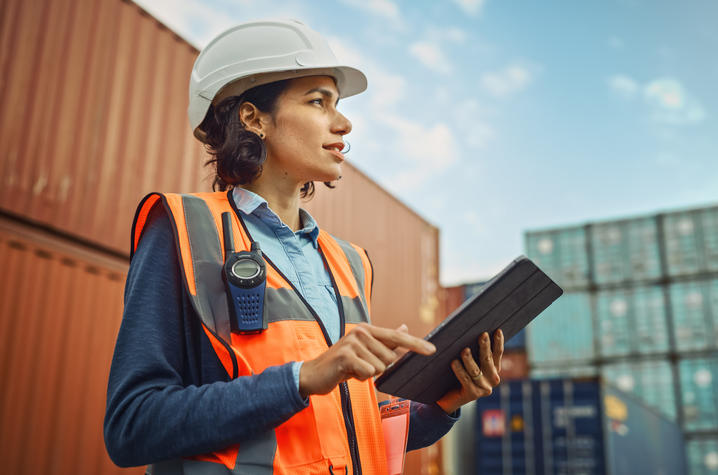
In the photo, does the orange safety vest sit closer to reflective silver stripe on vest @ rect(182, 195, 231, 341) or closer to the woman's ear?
reflective silver stripe on vest @ rect(182, 195, 231, 341)

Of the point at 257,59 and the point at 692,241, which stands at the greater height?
the point at 692,241

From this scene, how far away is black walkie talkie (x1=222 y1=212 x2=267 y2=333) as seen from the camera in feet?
4.63

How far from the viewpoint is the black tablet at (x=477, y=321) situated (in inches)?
58.1

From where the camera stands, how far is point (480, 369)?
5.45 ft

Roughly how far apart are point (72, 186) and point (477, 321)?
4419 mm

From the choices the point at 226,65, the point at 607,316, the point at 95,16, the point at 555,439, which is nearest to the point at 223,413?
the point at 226,65

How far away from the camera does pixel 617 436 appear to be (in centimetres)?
1191

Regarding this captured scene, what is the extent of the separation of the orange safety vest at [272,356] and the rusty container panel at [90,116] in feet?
12.4

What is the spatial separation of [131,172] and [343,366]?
4854 mm

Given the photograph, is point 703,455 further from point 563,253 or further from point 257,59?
point 257,59

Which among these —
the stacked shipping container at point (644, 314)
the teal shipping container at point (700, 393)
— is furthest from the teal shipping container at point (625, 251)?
the teal shipping container at point (700, 393)

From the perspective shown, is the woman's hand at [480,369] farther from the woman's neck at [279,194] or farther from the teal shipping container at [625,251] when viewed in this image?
the teal shipping container at [625,251]

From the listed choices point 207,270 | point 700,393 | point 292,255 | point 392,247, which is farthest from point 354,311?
point 700,393

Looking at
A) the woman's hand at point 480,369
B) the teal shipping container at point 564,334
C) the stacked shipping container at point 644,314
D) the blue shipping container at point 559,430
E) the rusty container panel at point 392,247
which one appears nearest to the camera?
the woman's hand at point 480,369
